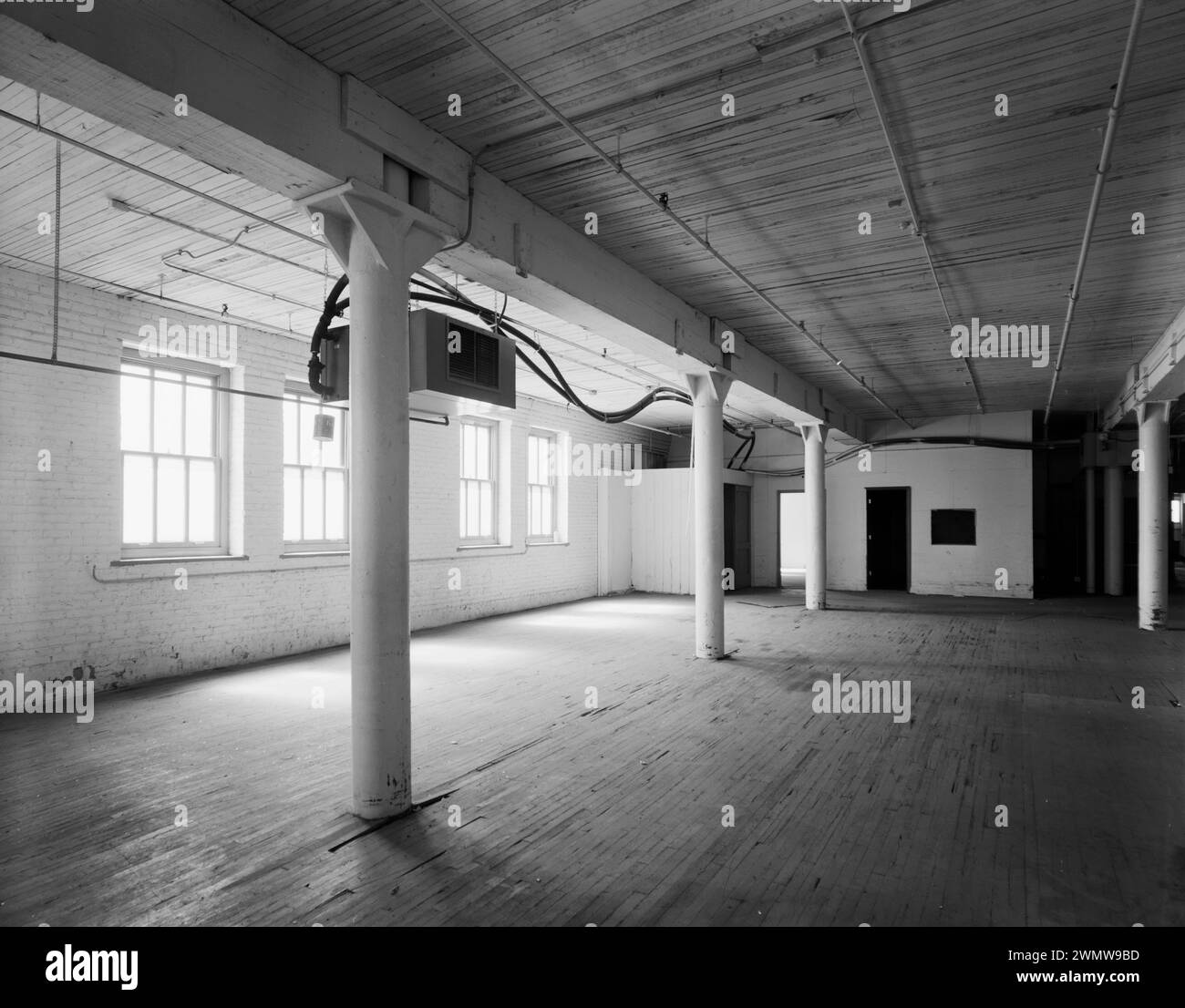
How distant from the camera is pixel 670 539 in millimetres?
15133

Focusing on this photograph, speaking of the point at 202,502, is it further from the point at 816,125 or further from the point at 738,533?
the point at 738,533

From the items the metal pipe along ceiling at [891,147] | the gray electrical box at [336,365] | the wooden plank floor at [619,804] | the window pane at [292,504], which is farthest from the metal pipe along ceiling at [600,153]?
the window pane at [292,504]

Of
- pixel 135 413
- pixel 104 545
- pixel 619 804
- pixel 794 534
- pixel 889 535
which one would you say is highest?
pixel 135 413

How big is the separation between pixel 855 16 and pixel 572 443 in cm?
1083

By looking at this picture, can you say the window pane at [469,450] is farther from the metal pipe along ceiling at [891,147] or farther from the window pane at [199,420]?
the metal pipe along ceiling at [891,147]

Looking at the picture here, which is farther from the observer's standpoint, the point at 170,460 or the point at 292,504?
the point at 292,504

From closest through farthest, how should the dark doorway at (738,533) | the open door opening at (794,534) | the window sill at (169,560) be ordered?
the window sill at (169,560), the dark doorway at (738,533), the open door opening at (794,534)

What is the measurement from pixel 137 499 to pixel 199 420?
105 centimetres

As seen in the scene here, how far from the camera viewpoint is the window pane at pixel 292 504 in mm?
8562

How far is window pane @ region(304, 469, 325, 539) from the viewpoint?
8.80 meters

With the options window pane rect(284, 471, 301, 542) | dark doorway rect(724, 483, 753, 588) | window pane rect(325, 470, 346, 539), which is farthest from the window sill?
dark doorway rect(724, 483, 753, 588)

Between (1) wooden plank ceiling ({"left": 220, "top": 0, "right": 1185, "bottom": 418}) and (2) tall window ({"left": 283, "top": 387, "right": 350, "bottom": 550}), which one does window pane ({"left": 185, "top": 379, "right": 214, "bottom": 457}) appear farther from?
(1) wooden plank ceiling ({"left": 220, "top": 0, "right": 1185, "bottom": 418})

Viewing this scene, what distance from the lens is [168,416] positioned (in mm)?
7418

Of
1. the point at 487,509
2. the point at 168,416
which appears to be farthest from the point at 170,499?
the point at 487,509
